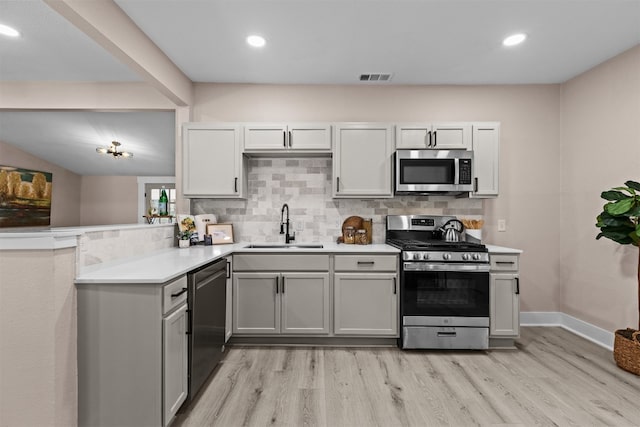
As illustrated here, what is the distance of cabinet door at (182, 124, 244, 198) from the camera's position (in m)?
3.27

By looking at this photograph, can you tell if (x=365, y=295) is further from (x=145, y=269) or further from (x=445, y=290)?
(x=145, y=269)

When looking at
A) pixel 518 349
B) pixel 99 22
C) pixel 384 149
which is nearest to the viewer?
pixel 99 22

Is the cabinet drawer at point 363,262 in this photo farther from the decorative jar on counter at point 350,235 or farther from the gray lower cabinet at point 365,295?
the decorative jar on counter at point 350,235

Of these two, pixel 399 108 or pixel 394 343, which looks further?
pixel 399 108

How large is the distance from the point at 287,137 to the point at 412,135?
1261 mm

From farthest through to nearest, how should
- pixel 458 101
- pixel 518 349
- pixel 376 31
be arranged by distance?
pixel 458 101, pixel 518 349, pixel 376 31

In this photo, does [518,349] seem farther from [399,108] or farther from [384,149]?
[399,108]

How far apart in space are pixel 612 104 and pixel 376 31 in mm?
Result: 2357

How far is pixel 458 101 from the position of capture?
3.60 meters

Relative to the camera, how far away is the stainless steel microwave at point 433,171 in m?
3.18

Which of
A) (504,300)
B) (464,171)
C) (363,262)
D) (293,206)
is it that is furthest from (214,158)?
(504,300)

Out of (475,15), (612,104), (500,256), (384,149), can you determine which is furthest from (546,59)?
(500,256)

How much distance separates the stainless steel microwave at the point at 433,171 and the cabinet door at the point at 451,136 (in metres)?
0.07

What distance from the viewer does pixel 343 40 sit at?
8.85 ft
